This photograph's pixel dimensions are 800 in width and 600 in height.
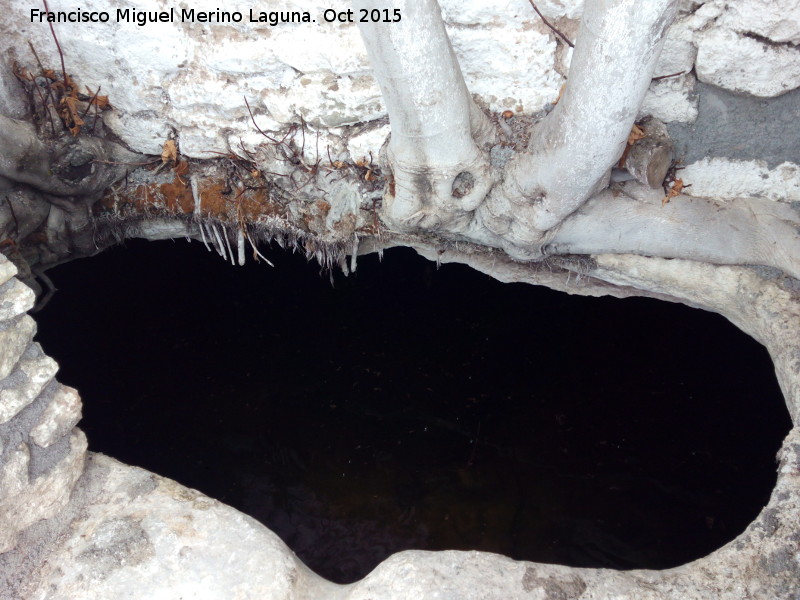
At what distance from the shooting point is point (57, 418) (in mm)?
1560

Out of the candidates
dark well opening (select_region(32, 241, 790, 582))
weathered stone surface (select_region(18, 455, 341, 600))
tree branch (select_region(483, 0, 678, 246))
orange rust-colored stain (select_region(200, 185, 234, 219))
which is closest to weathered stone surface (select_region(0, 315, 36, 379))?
weathered stone surface (select_region(18, 455, 341, 600))

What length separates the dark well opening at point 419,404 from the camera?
105 inches

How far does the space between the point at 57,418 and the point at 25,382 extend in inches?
4.5

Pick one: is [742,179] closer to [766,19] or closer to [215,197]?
[766,19]

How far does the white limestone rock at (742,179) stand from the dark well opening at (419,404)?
45.4 inches

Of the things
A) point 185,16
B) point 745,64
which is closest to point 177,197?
point 185,16

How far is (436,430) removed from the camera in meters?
2.94

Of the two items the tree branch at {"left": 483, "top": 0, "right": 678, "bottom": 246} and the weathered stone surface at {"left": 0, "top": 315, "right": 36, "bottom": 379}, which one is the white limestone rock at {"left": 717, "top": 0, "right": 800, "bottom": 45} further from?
the weathered stone surface at {"left": 0, "top": 315, "right": 36, "bottom": 379}

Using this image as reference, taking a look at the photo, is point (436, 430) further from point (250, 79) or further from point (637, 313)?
point (250, 79)

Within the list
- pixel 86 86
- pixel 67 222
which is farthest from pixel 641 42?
pixel 67 222

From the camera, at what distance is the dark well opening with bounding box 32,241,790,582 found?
8.75 ft

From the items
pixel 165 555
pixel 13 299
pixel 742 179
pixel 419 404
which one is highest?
pixel 742 179

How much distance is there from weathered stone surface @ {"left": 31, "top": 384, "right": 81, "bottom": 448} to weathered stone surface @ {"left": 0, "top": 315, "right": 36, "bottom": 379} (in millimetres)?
130

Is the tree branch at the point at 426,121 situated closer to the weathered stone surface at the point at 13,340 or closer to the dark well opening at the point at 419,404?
the weathered stone surface at the point at 13,340
